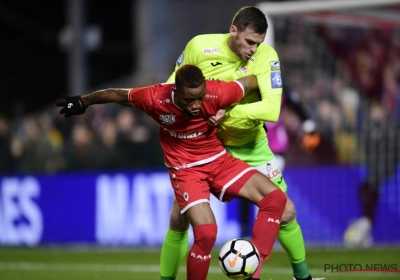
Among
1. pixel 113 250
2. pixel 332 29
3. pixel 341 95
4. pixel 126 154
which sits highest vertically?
pixel 332 29

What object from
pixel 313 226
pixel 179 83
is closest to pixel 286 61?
pixel 313 226

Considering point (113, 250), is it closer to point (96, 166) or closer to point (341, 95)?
point (96, 166)

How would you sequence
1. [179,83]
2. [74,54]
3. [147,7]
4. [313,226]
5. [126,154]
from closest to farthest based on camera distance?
[179,83] < [313,226] < [126,154] < [74,54] < [147,7]

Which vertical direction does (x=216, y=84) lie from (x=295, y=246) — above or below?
above

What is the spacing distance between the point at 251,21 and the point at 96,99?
1386 mm

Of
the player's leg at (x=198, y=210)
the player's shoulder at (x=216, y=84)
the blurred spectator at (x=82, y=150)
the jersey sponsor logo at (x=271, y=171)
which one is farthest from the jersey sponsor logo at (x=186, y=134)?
the blurred spectator at (x=82, y=150)

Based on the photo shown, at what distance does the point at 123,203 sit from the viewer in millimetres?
13344

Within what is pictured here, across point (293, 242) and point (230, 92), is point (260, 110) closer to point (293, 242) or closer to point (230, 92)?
point (230, 92)

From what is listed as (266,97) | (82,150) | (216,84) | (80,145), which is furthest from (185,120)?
(80,145)

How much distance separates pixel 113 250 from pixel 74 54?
7236 millimetres

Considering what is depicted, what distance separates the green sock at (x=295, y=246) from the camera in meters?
7.80

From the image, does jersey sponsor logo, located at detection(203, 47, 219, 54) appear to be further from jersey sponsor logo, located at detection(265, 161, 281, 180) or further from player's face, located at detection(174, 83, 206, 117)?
jersey sponsor logo, located at detection(265, 161, 281, 180)

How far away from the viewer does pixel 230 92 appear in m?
7.31

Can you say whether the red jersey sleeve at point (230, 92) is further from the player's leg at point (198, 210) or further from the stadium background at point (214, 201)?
the stadium background at point (214, 201)
